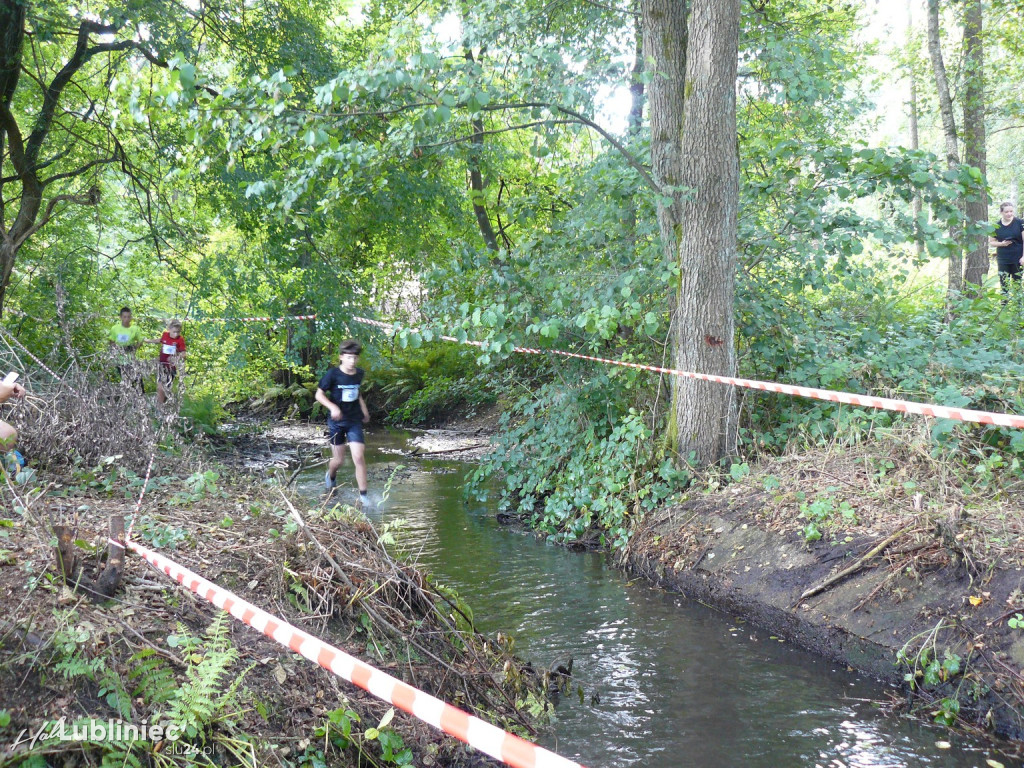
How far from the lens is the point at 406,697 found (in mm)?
2492

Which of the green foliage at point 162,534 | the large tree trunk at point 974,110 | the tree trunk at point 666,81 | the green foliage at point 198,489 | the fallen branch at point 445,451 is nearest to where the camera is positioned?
the green foliage at point 162,534

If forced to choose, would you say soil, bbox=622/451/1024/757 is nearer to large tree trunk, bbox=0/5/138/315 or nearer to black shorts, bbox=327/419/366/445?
black shorts, bbox=327/419/366/445

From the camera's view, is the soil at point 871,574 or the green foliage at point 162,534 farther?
the soil at point 871,574

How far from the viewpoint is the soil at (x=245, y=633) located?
319 cm

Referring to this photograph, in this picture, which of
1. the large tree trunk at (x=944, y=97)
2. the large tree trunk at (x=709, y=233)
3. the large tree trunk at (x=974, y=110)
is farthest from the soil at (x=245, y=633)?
the large tree trunk at (x=944, y=97)

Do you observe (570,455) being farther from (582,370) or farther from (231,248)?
A: (231,248)

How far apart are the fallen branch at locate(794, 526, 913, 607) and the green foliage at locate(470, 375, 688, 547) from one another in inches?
92.2

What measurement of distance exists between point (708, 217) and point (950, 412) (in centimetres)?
332

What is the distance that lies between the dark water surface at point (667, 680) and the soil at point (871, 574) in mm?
228

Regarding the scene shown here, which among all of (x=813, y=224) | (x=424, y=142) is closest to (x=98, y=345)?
(x=424, y=142)

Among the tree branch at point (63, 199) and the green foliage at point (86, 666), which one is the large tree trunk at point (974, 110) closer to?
the green foliage at point (86, 666)

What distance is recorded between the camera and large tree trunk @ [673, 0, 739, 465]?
7.92m

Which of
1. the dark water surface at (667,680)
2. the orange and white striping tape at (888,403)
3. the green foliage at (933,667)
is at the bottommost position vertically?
the dark water surface at (667,680)

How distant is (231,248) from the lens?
1416 centimetres
